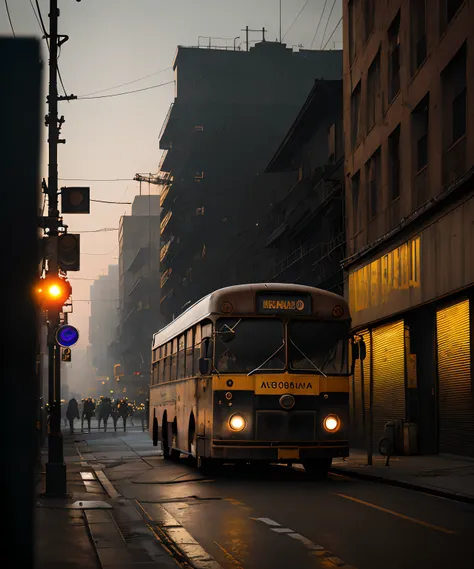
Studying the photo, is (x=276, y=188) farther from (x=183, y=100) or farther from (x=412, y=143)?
(x=412, y=143)

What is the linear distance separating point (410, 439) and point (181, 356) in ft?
23.7

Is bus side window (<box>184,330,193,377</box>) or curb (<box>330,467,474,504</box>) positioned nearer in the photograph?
curb (<box>330,467,474,504</box>)

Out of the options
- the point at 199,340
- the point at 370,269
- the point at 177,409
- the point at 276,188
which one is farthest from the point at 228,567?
the point at 276,188

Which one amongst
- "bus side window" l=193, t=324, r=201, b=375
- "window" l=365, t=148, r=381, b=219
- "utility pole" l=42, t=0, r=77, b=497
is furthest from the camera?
"window" l=365, t=148, r=381, b=219

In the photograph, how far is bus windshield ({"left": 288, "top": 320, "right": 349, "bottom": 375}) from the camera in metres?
19.3

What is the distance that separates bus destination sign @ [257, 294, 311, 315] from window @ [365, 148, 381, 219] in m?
13.5

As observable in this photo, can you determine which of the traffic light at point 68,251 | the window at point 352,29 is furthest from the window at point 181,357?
the window at point 352,29

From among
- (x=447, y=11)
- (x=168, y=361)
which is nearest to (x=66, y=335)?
(x=168, y=361)

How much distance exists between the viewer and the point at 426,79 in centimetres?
2688

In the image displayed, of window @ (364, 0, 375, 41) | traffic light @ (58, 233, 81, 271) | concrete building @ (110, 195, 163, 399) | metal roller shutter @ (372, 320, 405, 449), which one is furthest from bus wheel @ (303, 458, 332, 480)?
concrete building @ (110, 195, 163, 399)

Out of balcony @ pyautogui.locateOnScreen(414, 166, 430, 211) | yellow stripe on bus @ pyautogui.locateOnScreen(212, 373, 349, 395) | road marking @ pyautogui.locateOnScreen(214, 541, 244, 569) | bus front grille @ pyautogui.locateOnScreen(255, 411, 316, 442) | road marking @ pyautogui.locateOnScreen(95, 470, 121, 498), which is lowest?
road marking @ pyautogui.locateOnScreen(95, 470, 121, 498)

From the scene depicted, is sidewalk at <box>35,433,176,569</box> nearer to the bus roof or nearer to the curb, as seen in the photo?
the bus roof

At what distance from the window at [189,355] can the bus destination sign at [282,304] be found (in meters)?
3.24

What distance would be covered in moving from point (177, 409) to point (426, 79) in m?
10.5
